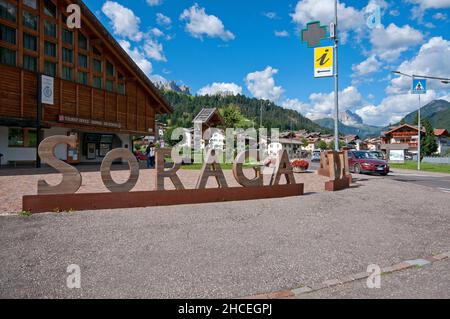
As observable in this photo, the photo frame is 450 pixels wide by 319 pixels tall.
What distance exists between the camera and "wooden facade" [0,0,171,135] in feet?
59.2

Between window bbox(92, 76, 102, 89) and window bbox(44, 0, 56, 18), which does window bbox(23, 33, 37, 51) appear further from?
window bbox(92, 76, 102, 89)

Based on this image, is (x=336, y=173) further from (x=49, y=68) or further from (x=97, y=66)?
(x=97, y=66)

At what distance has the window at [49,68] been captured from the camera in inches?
793

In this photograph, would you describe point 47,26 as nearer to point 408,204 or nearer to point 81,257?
point 81,257

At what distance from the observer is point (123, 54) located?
25.1 metres

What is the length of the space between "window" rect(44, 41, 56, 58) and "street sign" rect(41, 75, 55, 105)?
2.43 metres

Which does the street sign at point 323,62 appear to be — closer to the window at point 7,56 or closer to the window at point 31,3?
the window at point 7,56

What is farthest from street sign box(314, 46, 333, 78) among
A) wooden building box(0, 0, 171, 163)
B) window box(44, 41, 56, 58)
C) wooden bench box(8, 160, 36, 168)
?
wooden bench box(8, 160, 36, 168)

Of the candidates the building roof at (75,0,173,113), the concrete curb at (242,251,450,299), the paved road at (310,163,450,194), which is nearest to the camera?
the concrete curb at (242,251,450,299)

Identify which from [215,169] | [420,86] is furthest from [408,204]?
[420,86]

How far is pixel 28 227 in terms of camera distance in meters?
5.66

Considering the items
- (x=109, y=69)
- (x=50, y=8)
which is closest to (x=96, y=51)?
(x=109, y=69)

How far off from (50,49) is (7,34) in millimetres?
2753

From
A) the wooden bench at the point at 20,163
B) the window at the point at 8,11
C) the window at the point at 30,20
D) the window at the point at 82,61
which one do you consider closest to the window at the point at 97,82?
the window at the point at 82,61
